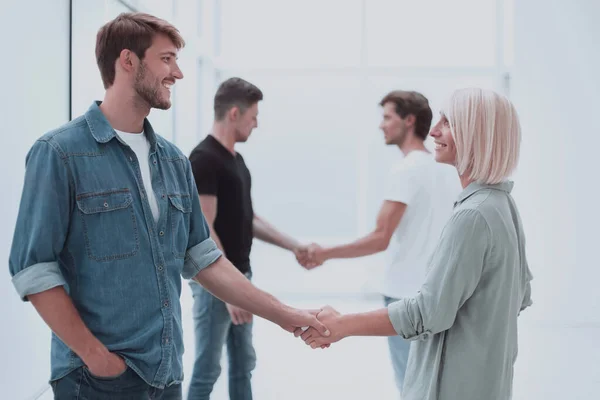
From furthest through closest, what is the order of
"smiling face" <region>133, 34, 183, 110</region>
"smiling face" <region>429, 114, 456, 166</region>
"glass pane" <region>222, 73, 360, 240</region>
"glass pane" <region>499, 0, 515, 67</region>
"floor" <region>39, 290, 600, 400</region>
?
"glass pane" <region>222, 73, 360, 240</region> → "glass pane" <region>499, 0, 515, 67</region> → "floor" <region>39, 290, 600, 400</region> → "smiling face" <region>429, 114, 456, 166</region> → "smiling face" <region>133, 34, 183, 110</region>

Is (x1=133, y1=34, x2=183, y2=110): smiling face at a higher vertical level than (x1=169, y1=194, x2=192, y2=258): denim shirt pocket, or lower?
higher

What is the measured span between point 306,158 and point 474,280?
18.3 feet

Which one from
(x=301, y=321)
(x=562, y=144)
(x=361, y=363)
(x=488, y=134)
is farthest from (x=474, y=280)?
(x=562, y=144)

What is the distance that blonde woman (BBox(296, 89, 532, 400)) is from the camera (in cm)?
150

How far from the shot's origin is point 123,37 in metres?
1.55

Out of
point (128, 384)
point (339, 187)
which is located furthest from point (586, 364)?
point (128, 384)

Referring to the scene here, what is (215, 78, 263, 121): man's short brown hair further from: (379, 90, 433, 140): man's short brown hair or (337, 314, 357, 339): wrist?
(337, 314, 357, 339): wrist

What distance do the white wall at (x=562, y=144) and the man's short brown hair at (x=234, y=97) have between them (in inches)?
153

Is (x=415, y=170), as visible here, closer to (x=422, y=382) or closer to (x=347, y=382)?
(x=422, y=382)

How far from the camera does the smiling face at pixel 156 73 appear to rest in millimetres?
1568

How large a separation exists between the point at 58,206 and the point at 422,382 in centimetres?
93

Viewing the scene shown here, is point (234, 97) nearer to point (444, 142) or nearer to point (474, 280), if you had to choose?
point (444, 142)

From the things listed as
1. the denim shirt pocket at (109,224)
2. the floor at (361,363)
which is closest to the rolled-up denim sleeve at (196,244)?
the denim shirt pocket at (109,224)

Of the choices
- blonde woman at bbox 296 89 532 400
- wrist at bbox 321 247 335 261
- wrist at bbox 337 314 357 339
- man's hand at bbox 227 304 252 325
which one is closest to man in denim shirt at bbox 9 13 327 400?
wrist at bbox 337 314 357 339
